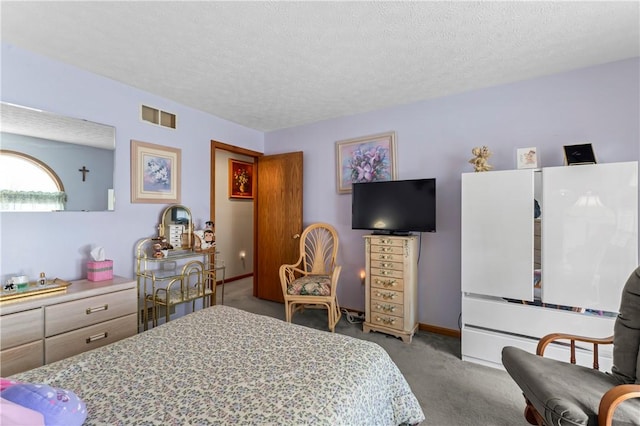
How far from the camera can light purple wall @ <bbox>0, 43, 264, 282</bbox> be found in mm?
2182

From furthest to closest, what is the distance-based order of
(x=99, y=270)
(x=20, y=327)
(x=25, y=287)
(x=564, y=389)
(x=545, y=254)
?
(x=99, y=270), (x=545, y=254), (x=25, y=287), (x=20, y=327), (x=564, y=389)

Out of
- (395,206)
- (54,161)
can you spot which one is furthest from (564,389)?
(54,161)

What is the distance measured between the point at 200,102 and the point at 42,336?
251cm

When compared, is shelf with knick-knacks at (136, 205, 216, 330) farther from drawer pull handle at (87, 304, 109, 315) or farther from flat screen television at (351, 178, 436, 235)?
flat screen television at (351, 178, 436, 235)

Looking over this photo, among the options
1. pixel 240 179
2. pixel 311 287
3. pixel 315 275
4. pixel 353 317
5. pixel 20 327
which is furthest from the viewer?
pixel 240 179

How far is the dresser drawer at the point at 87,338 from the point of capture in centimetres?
204

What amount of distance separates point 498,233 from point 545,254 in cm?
36

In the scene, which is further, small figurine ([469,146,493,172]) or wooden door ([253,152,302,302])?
wooden door ([253,152,302,302])

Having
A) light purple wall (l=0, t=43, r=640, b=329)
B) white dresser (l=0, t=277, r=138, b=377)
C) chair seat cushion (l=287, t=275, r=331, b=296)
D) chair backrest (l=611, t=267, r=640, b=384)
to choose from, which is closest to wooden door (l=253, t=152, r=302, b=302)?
light purple wall (l=0, t=43, r=640, b=329)

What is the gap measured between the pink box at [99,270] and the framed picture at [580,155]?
391 cm

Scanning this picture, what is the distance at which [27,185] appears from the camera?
2.20 metres

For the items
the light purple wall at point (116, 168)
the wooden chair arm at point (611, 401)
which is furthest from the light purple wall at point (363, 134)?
the wooden chair arm at point (611, 401)

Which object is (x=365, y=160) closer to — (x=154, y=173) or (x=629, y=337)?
(x=154, y=173)

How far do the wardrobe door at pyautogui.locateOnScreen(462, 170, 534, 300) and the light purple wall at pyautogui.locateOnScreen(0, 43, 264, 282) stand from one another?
3.01m
